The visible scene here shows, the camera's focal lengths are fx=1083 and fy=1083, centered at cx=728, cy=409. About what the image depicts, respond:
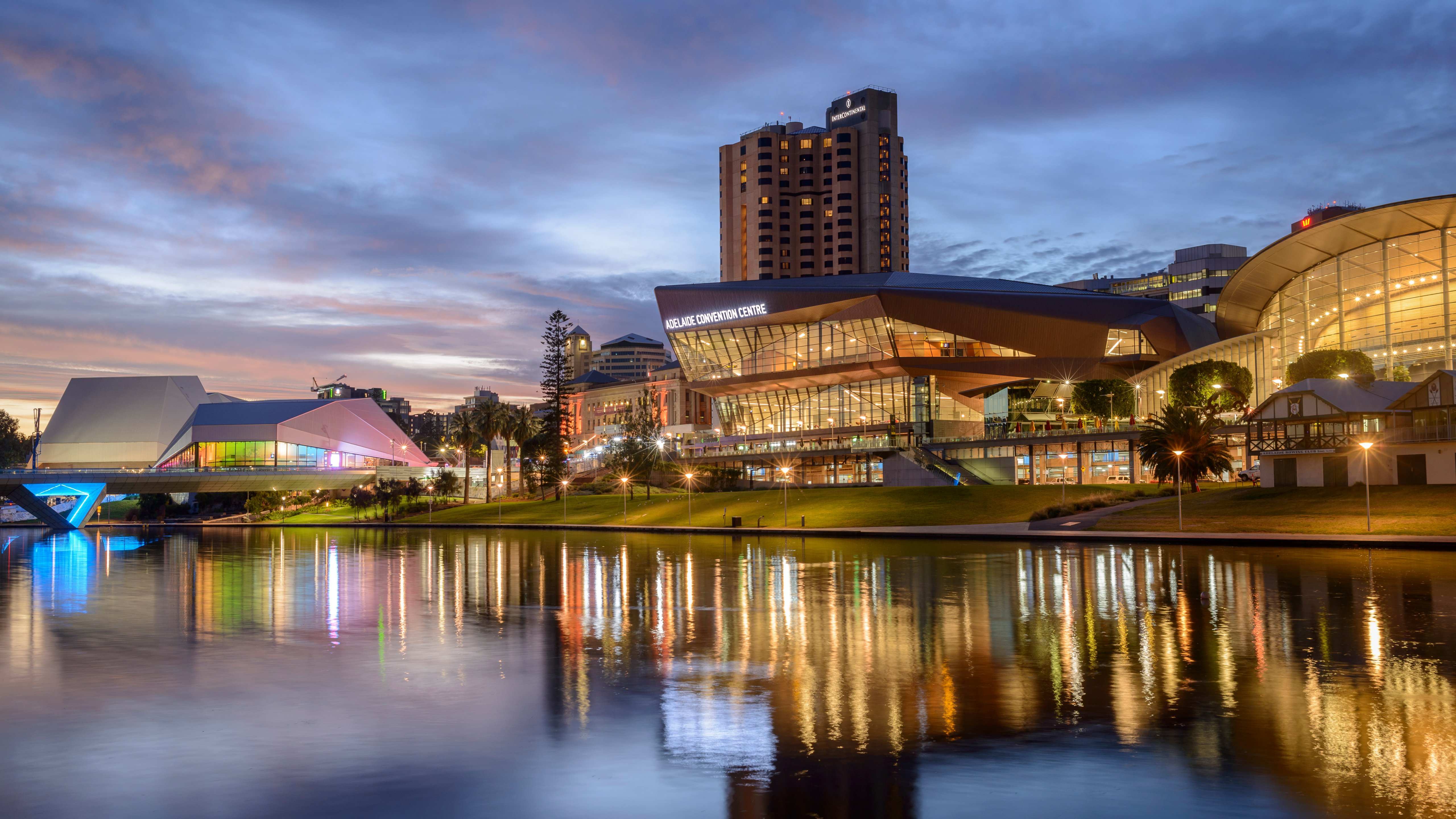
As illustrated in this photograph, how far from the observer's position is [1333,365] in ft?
233

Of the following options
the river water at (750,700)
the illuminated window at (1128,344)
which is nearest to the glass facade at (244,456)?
the illuminated window at (1128,344)

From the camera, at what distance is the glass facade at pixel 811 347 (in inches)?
4385

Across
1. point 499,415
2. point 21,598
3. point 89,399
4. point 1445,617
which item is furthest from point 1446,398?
point 89,399

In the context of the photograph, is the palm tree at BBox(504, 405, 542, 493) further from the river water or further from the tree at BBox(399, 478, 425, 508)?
the river water

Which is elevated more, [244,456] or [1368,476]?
[244,456]

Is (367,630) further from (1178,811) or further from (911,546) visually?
(911,546)

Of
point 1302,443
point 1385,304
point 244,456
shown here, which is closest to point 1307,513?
point 1302,443

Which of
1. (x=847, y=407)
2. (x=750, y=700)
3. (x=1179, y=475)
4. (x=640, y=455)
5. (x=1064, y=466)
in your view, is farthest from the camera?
(x=847, y=407)

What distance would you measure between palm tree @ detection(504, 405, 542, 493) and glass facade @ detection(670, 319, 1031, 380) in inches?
810

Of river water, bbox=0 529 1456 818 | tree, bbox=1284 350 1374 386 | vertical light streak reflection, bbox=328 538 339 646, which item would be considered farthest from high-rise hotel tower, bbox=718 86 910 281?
river water, bbox=0 529 1456 818

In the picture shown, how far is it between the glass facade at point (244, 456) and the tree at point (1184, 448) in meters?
102

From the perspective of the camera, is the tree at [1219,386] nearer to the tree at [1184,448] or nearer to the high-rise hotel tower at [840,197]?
the tree at [1184,448]

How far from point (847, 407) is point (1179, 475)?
201 ft

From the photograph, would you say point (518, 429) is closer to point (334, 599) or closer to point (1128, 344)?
point (1128, 344)
